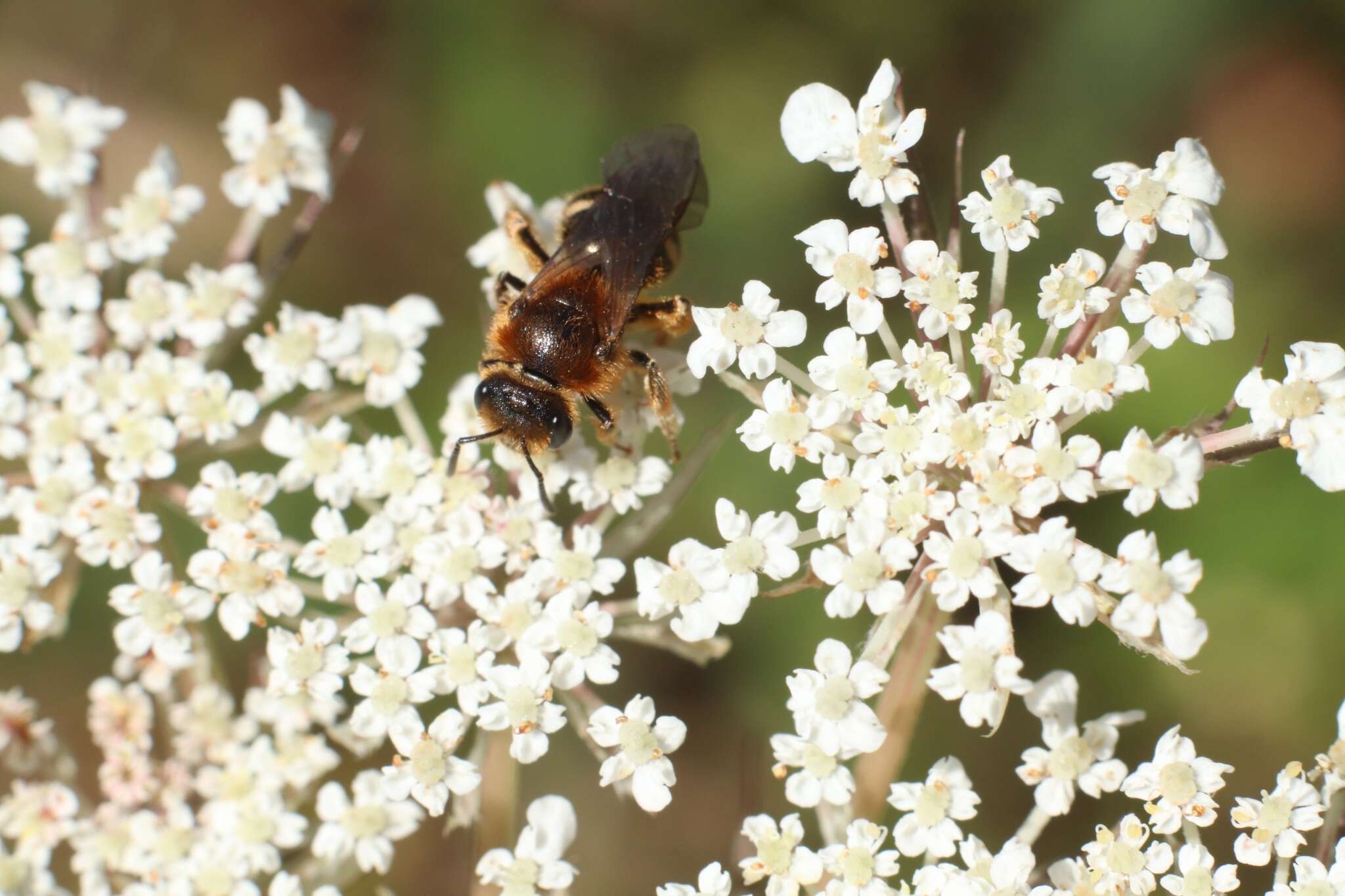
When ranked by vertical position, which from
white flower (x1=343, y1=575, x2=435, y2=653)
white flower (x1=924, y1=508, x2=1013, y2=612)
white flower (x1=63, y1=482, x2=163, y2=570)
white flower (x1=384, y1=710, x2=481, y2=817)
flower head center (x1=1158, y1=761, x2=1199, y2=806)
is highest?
white flower (x1=924, y1=508, x2=1013, y2=612)

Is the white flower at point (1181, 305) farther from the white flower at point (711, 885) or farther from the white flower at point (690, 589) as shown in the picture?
the white flower at point (711, 885)

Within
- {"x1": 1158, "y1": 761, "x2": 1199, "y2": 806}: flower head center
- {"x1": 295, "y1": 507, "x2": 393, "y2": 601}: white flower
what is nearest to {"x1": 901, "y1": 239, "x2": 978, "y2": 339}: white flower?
{"x1": 1158, "y1": 761, "x2": 1199, "y2": 806}: flower head center

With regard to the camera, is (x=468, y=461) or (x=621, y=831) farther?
(x=621, y=831)

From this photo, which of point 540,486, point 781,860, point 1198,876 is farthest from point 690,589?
point 1198,876

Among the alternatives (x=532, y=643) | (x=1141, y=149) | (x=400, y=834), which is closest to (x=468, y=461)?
(x=532, y=643)

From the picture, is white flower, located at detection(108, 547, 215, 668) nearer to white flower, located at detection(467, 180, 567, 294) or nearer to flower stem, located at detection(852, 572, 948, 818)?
white flower, located at detection(467, 180, 567, 294)

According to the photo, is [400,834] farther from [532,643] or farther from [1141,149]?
[1141,149]
